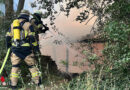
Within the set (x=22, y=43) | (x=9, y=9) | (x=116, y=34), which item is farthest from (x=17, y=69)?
(x=116, y=34)

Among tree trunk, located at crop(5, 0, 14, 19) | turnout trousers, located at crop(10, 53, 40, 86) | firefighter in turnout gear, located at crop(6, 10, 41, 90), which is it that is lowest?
turnout trousers, located at crop(10, 53, 40, 86)

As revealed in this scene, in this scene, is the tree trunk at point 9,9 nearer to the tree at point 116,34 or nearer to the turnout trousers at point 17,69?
the turnout trousers at point 17,69

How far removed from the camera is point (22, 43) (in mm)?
4656

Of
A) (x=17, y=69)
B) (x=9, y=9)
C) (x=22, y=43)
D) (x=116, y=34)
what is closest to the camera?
(x=116, y=34)

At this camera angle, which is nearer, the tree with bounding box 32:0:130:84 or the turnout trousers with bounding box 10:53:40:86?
the tree with bounding box 32:0:130:84

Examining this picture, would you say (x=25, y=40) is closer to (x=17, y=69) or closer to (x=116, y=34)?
(x=17, y=69)

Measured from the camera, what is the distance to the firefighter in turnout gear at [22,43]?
4.62 m

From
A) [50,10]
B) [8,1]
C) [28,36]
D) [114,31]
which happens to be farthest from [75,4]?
[114,31]

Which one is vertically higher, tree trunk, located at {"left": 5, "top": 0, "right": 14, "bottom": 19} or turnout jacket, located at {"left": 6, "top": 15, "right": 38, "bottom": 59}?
tree trunk, located at {"left": 5, "top": 0, "right": 14, "bottom": 19}

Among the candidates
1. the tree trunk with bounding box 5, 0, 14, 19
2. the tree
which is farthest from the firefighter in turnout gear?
the tree

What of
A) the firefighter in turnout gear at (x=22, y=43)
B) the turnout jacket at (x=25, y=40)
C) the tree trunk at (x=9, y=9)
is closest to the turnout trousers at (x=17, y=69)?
the firefighter in turnout gear at (x=22, y=43)

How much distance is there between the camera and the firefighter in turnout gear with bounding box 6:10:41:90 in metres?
4.62

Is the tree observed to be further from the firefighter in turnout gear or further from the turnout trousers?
the turnout trousers

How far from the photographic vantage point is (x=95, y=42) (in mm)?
5020
